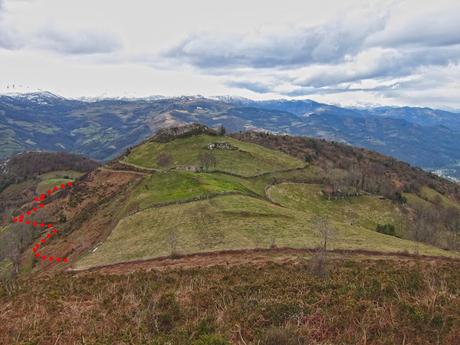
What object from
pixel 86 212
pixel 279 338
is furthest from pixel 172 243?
pixel 86 212

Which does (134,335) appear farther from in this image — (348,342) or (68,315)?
(348,342)

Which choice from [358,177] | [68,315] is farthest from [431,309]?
[358,177]

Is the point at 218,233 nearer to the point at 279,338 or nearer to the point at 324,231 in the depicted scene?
the point at 324,231

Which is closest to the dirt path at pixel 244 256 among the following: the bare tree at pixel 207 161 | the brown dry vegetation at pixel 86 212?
the brown dry vegetation at pixel 86 212

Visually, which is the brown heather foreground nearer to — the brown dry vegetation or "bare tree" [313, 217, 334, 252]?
"bare tree" [313, 217, 334, 252]

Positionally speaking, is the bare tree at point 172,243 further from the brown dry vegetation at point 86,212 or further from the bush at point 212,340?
the bush at point 212,340

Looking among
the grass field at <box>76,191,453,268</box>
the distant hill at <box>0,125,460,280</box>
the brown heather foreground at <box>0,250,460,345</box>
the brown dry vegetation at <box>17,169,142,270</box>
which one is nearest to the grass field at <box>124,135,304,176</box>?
the distant hill at <box>0,125,460,280</box>

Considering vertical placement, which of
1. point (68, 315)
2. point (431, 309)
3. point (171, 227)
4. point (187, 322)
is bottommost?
point (171, 227)
